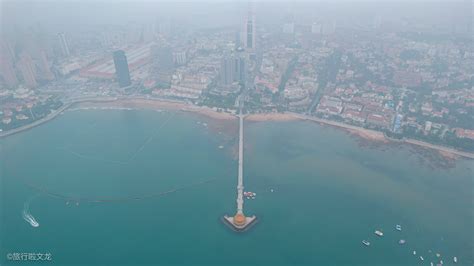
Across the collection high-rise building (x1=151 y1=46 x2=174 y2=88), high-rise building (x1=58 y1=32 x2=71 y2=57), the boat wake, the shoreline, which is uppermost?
high-rise building (x1=58 y1=32 x2=71 y2=57)

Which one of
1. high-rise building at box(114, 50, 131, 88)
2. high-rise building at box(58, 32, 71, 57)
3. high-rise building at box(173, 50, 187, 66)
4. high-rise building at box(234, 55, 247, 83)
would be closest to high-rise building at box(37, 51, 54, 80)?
high-rise building at box(58, 32, 71, 57)

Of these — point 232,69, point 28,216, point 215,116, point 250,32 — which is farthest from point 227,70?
point 28,216

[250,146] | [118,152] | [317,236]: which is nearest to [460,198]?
[317,236]

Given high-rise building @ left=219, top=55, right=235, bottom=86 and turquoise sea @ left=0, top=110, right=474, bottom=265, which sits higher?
high-rise building @ left=219, top=55, right=235, bottom=86

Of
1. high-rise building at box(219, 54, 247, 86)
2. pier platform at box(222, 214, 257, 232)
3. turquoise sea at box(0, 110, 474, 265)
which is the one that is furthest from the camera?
high-rise building at box(219, 54, 247, 86)

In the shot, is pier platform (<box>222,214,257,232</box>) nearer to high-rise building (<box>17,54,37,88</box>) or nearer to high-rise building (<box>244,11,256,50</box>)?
high-rise building (<box>17,54,37,88</box>)

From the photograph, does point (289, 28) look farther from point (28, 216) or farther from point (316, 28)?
point (28, 216)

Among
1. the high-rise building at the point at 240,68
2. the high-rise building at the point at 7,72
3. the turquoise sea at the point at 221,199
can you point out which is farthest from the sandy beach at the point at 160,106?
the high-rise building at the point at 7,72

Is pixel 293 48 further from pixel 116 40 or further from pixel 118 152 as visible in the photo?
pixel 118 152
